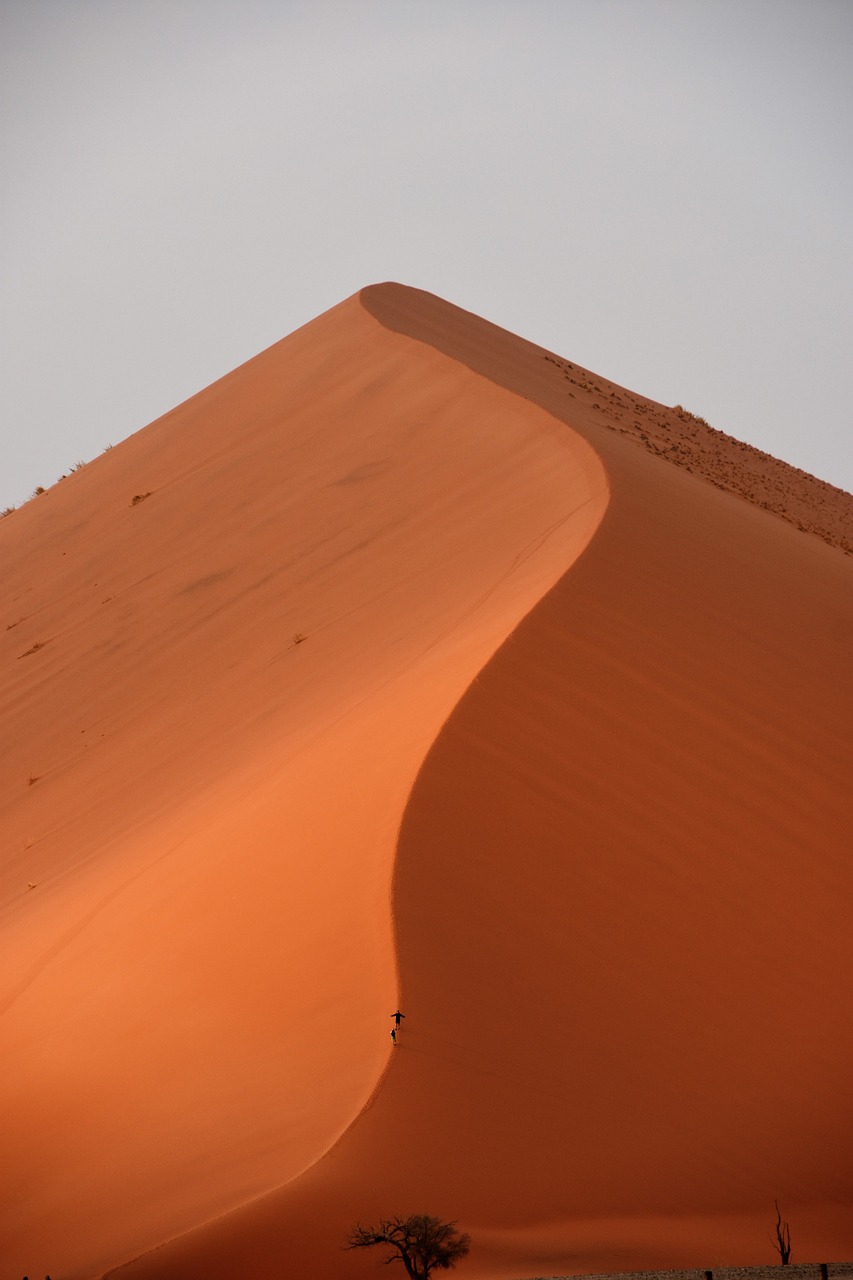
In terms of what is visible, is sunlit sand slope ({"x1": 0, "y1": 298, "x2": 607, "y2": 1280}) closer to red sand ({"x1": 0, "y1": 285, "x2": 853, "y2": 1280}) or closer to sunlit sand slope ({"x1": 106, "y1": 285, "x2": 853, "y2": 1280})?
red sand ({"x1": 0, "y1": 285, "x2": 853, "y2": 1280})

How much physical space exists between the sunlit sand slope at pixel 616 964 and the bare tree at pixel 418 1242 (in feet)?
0.37

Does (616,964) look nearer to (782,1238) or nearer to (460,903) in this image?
(460,903)

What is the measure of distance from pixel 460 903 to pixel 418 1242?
6.07 feet

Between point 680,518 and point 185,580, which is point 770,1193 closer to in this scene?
point 680,518

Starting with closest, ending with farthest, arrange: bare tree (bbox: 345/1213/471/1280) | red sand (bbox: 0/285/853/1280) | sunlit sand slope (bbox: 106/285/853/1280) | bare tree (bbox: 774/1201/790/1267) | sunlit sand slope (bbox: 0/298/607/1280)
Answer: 1. bare tree (bbox: 345/1213/471/1280)
2. bare tree (bbox: 774/1201/790/1267)
3. sunlit sand slope (bbox: 106/285/853/1280)
4. red sand (bbox: 0/285/853/1280)
5. sunlit sand slope (bbox: 0/298/607/1280)

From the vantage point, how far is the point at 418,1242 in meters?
4.56

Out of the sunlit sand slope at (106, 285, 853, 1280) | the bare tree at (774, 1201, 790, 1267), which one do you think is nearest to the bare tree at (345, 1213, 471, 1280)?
the sunlit sand slope at (106, 285, 853, 1280)

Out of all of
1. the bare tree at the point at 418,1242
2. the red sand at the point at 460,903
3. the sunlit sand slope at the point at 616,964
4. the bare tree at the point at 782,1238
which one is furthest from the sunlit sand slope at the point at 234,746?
the bare tree at the point at 782,1238

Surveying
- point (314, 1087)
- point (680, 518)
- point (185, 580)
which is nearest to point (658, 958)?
point (314, 1087)

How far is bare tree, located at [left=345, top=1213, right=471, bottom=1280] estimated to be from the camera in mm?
4547

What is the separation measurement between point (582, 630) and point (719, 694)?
87 centimetres

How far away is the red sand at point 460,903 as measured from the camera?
5.18 metres

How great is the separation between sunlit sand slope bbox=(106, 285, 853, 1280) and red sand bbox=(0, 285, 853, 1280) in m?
0.02

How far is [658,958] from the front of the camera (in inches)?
249
